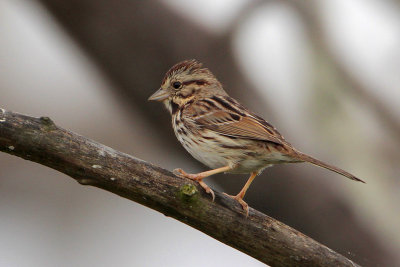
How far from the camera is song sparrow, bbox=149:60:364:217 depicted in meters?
4.55

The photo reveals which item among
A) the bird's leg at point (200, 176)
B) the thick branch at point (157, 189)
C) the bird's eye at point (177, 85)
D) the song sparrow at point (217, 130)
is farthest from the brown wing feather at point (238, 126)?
the thick branch at point (157, 189)

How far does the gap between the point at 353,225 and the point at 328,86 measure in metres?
1.34

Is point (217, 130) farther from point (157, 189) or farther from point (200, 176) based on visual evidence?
point (157, 189)

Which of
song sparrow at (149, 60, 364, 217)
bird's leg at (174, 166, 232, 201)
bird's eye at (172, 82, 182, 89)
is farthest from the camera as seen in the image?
bird's eye at (172, 82, 182, 89)

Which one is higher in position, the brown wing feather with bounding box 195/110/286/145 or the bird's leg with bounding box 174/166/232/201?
the brown wing feather with bounding box 195/110/286/145

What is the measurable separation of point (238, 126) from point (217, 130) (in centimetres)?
14

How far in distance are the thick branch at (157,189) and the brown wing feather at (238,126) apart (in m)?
0.83

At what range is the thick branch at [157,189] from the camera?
3221mm

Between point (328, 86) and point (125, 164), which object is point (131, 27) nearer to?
point (328, 86)

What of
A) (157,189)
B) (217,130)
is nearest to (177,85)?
(217,130)

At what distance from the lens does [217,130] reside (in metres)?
4.79

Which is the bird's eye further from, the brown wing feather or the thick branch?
the thick branch

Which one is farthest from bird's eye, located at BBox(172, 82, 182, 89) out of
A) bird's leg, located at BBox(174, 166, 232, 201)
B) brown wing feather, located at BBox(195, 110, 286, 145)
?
bird's leg, located at BBox(174, 166, 232, 201)

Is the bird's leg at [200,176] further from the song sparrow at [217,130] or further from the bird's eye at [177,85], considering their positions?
the bird's eye at [177,85]
